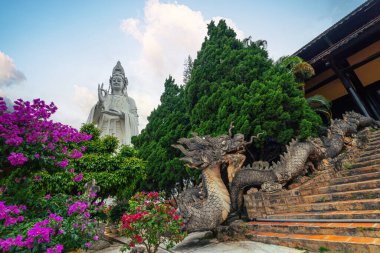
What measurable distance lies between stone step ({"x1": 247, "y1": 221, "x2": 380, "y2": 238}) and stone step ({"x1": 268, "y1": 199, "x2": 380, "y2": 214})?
446mm

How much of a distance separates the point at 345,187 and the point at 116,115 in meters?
11.5

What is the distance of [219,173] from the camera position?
471cm

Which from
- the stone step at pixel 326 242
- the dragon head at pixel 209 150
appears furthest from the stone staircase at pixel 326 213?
the dragon head at pixel 209 150

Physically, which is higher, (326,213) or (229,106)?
(229,106)

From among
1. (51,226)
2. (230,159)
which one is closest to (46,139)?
(51,226)

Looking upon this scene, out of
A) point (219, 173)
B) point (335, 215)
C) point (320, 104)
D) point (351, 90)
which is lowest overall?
point (335, 215)

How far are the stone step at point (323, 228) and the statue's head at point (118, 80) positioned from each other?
12826 mm

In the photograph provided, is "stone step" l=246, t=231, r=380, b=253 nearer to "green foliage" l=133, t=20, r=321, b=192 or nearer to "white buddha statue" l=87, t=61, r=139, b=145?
"green foliage" l=133, t=20, r=321, b=192

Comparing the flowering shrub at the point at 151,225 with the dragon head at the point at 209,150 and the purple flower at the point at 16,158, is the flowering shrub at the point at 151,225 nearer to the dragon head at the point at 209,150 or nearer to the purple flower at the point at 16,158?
the dragon head at the point at 209,150

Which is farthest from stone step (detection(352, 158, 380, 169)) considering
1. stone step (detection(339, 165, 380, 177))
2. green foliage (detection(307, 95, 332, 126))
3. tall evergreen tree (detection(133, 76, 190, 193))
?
tall evergreen tree (detection(133, 76, 190, 193))

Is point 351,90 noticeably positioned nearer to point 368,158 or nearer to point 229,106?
point 368,158

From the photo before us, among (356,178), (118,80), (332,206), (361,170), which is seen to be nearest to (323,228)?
(332,206)

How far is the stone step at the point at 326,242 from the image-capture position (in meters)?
2.28

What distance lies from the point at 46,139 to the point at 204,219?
2953 mm
